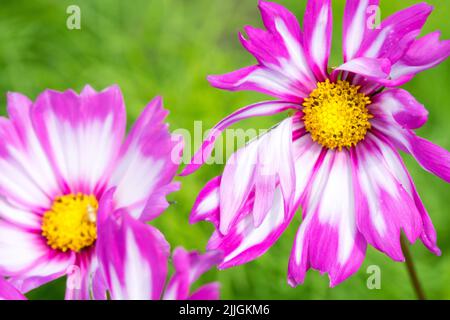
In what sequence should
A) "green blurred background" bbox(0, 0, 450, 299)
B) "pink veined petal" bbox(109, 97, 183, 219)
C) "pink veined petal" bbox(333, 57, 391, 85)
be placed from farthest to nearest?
"green blurred background" bbox(0, 0, 450, 299) → "pink veined petal" bbox(109, 97, 183, 219) → "pink veined petal" bbox(333, 57, 391, 85)

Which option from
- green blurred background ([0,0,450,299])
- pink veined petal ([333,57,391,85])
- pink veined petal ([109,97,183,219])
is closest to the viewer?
pink veined petal ([333,57,391,85])

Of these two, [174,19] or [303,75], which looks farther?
[174,19]

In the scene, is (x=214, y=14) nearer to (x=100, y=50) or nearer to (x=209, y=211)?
(x=100, y=50)

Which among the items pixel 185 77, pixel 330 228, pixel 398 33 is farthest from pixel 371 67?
pixel 185 77

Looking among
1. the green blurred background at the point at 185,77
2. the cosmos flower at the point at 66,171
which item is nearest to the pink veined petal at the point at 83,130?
the cosmos flower at the point at 66,171

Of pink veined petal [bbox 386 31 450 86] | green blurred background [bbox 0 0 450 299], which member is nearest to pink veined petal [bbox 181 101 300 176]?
pink veined petal [bbox 386 31 450 86]

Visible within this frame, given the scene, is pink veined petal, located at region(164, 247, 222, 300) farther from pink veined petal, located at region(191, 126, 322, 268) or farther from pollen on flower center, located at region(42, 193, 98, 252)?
pollen on flower center, located at region(42, 193, 98, 252)
